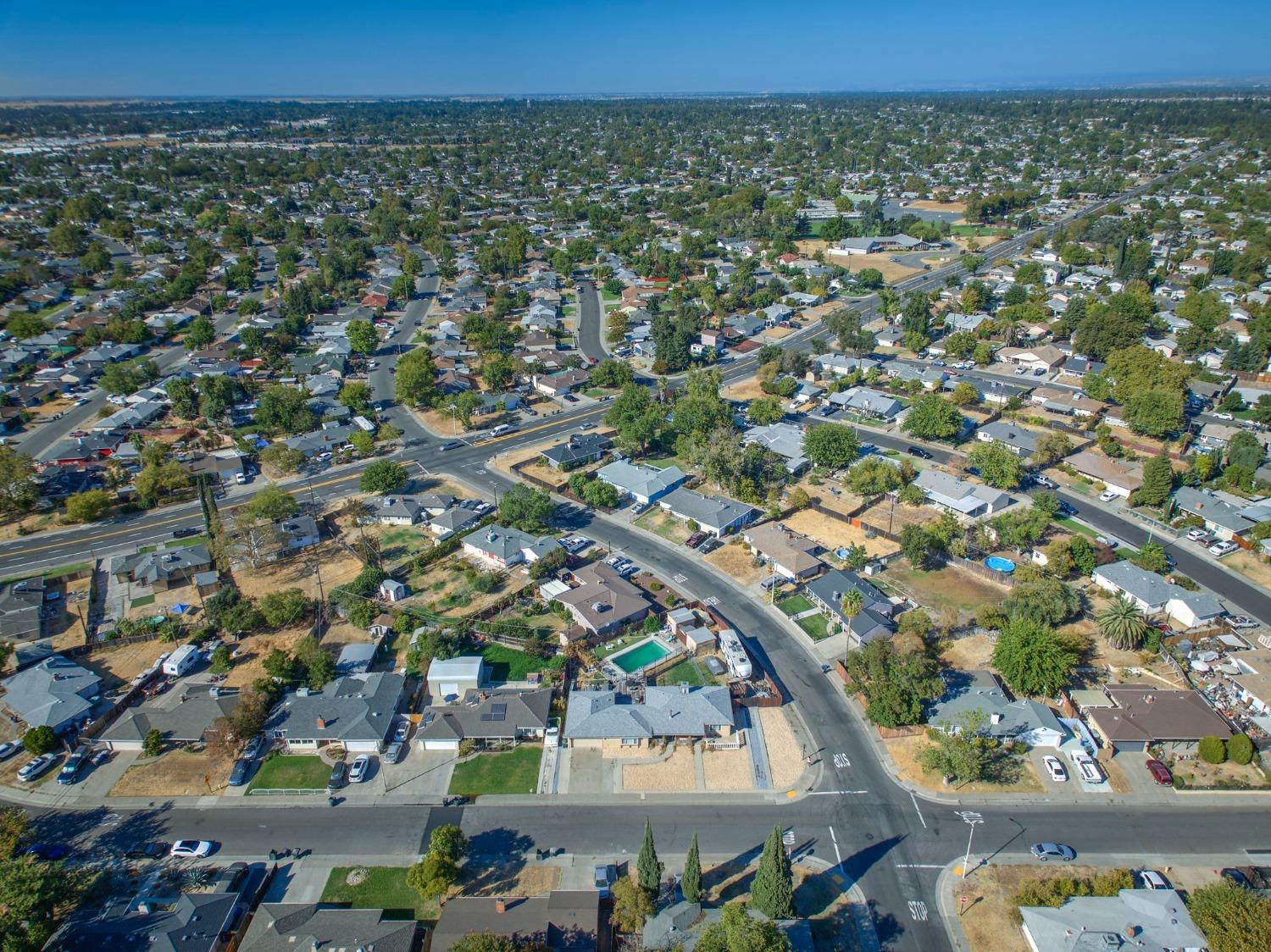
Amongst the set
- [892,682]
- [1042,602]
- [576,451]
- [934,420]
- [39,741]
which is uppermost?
[934,420]

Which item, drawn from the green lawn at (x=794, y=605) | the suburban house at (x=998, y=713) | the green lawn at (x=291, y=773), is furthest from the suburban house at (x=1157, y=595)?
the green lawn at (x=291, y=773)

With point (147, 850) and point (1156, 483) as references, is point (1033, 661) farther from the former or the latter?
point (147, 850)

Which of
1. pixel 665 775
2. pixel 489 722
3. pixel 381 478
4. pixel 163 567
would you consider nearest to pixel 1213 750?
pixel 665 775

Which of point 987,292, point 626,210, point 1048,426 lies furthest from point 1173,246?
point 626,210

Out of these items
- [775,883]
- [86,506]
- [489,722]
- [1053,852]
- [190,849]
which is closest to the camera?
[775,883]

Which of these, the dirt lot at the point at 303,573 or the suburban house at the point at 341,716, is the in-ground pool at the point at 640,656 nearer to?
the suburban house at the point at 341,716

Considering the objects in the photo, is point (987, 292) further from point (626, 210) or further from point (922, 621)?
point (626, 210)

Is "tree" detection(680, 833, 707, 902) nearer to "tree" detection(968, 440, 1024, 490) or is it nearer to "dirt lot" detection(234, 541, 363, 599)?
"dirt lot" detection(234, 541, 363, 599)
